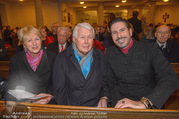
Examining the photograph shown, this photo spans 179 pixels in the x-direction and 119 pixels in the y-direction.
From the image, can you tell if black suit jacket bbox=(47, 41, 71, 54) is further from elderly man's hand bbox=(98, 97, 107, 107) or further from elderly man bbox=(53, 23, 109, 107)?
elderly man's hand bbox=(98, 97, 107, 107)

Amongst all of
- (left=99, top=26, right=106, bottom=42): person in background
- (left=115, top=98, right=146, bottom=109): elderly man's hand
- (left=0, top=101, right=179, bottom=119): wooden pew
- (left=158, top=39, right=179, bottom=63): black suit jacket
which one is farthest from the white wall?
(left=0, top=101, right=179, bottom=119): wooden pew

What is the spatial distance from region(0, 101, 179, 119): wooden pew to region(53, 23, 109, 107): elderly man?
0.65 metres

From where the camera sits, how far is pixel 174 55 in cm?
291

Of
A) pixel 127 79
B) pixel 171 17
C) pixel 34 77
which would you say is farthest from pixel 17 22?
pixel 171 17

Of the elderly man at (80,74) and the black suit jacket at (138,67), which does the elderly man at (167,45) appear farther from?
the elderly man at (80,74)

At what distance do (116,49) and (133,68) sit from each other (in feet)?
1.16

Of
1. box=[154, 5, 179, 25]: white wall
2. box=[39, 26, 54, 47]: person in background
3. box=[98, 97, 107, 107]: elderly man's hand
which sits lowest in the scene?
box=[98, 97, 107, 107]: elderly man's hand

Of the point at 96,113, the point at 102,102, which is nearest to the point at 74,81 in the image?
the point at 102,102

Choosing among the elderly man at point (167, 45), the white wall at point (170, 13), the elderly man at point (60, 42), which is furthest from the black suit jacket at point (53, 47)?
the white wall at point (170, 13)

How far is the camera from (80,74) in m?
1.63

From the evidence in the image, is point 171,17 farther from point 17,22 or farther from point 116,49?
point 17,22

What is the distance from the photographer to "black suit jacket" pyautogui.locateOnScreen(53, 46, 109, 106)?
1.65 m

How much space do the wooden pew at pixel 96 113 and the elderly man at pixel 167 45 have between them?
2395mm

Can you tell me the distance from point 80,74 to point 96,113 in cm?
74
